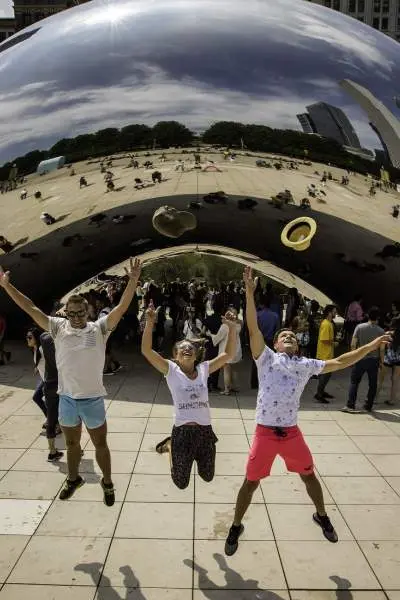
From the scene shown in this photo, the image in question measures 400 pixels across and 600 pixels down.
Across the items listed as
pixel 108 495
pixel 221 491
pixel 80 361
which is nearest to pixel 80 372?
pixel 80 361

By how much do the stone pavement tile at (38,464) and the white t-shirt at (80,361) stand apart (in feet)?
5.71

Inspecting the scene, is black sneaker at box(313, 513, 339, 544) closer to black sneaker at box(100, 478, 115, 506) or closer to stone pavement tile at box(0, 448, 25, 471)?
black sneaker at box(100, 478, 115, 506)

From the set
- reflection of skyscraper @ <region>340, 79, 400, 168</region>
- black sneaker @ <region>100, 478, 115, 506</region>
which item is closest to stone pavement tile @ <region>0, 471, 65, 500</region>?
black sneaker @ <region>100, 478, 115, 506</region>

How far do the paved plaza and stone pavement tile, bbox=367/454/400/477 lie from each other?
0.07 ft

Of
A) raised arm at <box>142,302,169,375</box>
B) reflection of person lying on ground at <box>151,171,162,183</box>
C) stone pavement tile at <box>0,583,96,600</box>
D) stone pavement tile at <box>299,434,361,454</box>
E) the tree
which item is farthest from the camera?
reflection of person lying on ground at <box>151,171,162,183</box>

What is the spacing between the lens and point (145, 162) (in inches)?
320

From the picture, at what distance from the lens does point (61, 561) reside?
3865 mm

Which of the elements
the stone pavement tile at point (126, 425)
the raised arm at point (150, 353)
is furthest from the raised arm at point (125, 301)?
the stone pavement tile at point (126, 425)

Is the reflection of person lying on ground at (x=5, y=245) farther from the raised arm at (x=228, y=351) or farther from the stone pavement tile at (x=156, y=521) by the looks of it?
the raised arm at (x=228, y=351)

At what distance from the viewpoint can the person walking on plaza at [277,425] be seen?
387 centimetres

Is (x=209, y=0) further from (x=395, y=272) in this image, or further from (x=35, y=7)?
(x=35, y=7)

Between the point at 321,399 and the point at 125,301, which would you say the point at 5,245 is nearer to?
the point at 321,399

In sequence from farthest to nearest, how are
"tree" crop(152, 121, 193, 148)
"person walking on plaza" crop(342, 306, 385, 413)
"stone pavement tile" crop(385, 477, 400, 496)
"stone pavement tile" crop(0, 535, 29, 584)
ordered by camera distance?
1. "tree" crop(152, 121, 193, 148)
2. "person walking on plaza" crop(342, 306, 385, 413)
3. "stone pavement tile" crop(385, 477, 400, 496)
4. "stone pavement tile" crop(0, 535, 29, 584)

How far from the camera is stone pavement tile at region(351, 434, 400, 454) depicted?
20.2 feet
